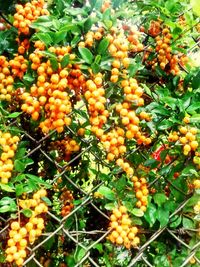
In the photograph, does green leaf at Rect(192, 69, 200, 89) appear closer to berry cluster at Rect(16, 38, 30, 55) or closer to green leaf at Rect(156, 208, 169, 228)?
green leaf at Rect(156, 208, 169, 228)

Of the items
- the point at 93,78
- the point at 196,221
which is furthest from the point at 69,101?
the point at 196,221

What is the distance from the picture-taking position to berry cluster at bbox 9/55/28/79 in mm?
1471

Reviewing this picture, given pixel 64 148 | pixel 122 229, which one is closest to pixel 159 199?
pixel 122 229

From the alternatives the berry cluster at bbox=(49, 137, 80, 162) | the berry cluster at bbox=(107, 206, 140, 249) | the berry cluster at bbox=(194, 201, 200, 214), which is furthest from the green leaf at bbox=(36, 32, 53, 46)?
the berry cluster at bbox=(194, 201, 200, 214)

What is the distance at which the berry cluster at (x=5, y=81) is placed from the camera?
4.81 ft

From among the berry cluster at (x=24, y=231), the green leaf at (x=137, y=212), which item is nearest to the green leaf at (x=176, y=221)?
the green leaf at (x=137, y=212)

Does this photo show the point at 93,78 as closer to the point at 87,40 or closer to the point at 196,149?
the point at 87,40

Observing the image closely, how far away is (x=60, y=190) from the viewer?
1.77 m

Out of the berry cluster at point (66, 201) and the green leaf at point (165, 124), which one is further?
the berry cluster at point (66, 201)

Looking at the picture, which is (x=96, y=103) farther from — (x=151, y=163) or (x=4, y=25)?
(x=4, y=25)

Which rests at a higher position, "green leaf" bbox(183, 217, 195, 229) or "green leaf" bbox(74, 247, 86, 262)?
"green leaf" bbox(183, 217, 195, 229)

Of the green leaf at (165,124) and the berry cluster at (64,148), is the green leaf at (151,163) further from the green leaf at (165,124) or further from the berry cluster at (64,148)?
the berry cluster at (64,148)

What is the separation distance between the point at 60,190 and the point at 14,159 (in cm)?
38

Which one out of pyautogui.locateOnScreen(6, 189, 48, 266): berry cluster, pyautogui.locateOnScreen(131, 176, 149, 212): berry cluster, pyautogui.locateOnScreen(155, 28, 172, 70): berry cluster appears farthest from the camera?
pyautogui.locateOnScreen(155, 28, 172, 70): berry cluster
